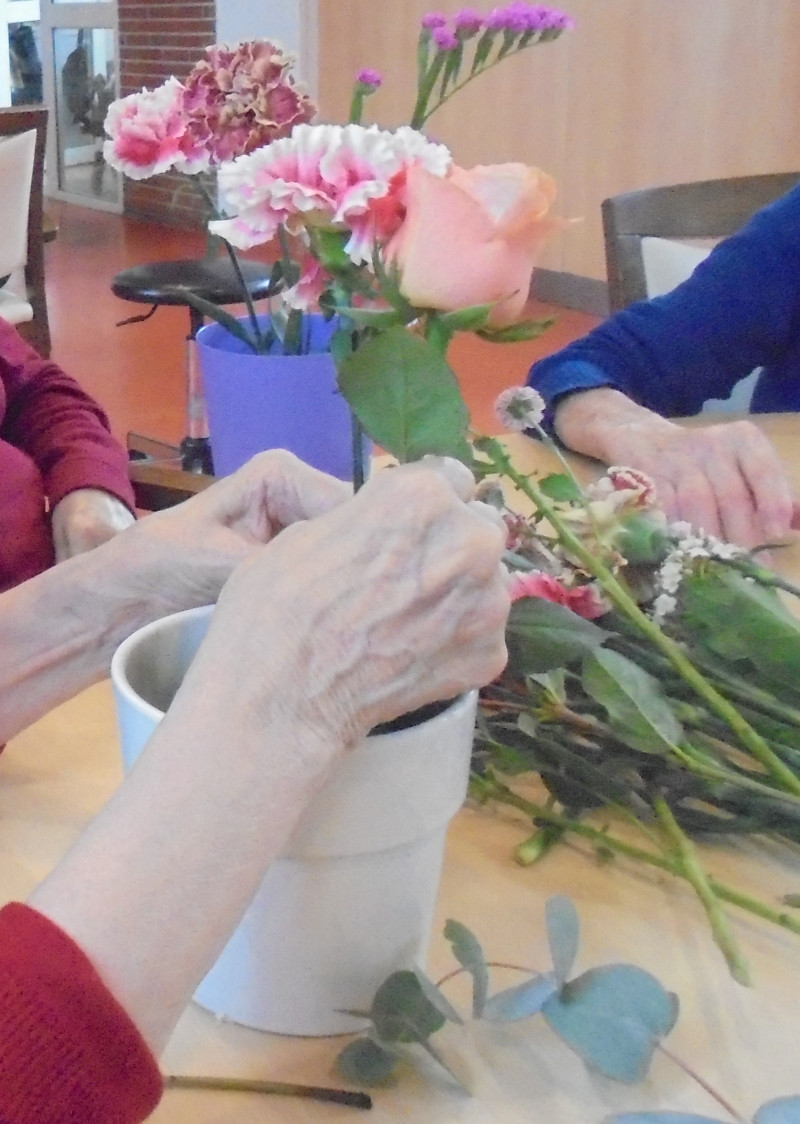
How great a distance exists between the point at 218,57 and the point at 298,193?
0.52 m

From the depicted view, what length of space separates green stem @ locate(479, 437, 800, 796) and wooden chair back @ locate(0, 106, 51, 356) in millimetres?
2728

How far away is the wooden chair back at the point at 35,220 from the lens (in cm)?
284

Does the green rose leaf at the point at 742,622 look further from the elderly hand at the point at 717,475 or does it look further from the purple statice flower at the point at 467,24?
the purple statice flower at the point at 467,24

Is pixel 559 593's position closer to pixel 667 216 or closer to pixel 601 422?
pixel 601 422

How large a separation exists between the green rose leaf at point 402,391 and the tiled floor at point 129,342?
216 centimetres

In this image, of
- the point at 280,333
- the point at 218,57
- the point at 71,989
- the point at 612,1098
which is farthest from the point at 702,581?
the point at 218,57

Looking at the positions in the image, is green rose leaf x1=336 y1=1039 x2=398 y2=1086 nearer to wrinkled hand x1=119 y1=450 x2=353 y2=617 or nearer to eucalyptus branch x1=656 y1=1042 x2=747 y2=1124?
eucalyptus branch x1=656 y1=1042 x2=747 y2=1124

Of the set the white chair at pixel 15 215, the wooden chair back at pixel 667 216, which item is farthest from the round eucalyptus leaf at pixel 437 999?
the white chair at pixel 15 215

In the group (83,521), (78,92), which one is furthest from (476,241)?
(78,92)

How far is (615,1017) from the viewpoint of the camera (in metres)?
0.42

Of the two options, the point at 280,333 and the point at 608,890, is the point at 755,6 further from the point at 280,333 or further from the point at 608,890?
the point at 608,890

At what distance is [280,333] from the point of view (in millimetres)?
955

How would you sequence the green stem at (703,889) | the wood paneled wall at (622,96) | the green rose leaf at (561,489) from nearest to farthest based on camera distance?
the green stem at (703,889)
the green rose leaf at (561,489)
the wood paneled wall at (622,96)

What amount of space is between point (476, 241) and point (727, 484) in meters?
0.58
